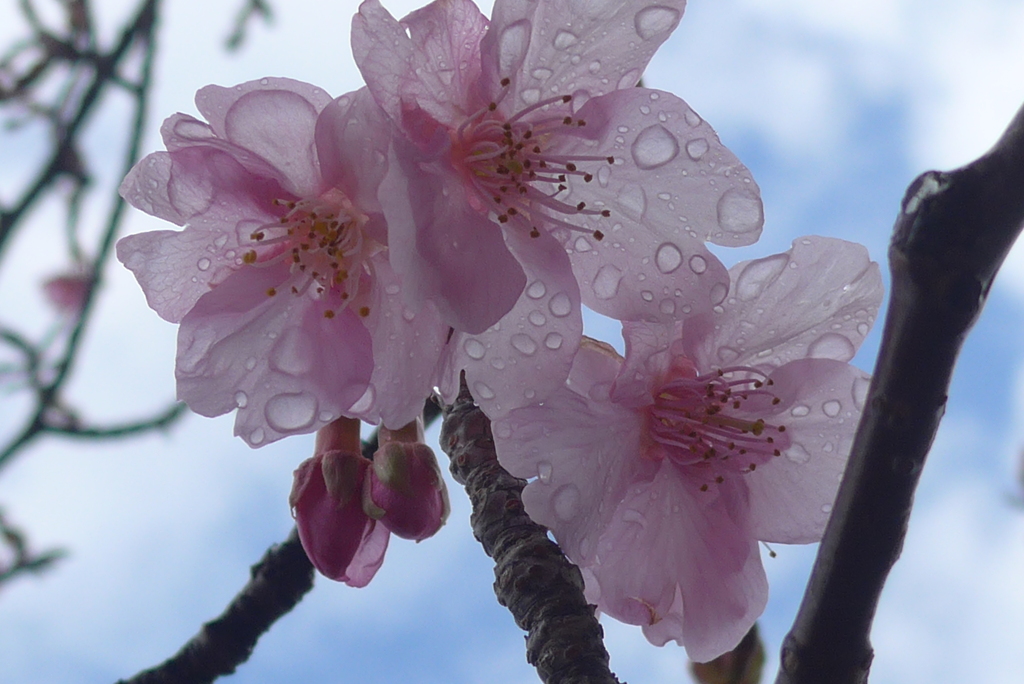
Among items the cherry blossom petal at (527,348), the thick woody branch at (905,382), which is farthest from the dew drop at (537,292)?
the thick woody branch at (905,382)

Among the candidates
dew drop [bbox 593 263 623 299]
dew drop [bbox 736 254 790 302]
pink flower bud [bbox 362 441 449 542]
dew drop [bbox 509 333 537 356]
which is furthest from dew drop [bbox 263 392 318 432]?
dew drop [bbox 736 254 790 302]

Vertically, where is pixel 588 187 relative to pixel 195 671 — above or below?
above

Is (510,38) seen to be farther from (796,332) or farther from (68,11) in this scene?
(68,11)

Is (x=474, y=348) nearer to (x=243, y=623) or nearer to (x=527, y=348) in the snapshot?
(x=527, y=348)

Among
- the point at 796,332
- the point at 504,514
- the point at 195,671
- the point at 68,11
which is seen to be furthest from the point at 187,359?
the point at 68,11

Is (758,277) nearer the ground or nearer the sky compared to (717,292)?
nearer the sky

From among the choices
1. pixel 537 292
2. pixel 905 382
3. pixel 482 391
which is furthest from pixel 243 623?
pixel 905 382

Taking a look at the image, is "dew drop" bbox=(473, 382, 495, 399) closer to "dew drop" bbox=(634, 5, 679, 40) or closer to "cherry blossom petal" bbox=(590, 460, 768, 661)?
"cherry blossom petal" bbox=(590, 460, 768, 661)
